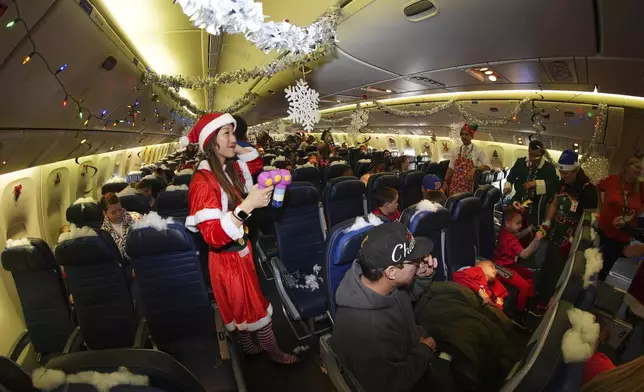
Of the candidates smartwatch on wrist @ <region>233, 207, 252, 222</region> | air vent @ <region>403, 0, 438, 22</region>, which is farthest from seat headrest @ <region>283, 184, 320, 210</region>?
air vent @ <region>403, 0, 438, 22</region>

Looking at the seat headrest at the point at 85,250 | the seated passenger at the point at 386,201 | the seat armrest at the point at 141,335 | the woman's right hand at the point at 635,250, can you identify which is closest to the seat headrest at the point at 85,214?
the seat headrest at the point at 85,250

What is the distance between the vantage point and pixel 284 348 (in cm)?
345

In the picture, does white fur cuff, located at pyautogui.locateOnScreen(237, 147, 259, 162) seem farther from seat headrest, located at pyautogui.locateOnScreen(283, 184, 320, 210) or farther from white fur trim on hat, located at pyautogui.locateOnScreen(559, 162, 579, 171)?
white fur trim on hat, located at pyautogui.locateOnScreen(559, 162, 579, 171)

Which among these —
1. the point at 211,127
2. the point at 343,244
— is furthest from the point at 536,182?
the point at 211,127

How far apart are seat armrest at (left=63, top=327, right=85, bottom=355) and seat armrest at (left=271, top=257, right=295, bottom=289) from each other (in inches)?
76.8

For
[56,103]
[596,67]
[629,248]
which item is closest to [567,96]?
[596,67]

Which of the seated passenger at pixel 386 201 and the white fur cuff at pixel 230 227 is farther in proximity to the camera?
the seated passenger at pixel 386 201

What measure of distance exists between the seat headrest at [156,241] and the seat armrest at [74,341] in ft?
3.44

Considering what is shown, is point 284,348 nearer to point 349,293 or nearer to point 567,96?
point 349,293

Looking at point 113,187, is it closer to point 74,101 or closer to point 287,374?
point 74,101

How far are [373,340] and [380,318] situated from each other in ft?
0.41

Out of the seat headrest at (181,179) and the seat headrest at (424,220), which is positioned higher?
the seat headrest at (424,220)

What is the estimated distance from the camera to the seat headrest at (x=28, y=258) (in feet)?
9.34

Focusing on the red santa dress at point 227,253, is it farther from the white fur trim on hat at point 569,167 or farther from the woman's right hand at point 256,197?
the white fur trim on hat at point 569,167
